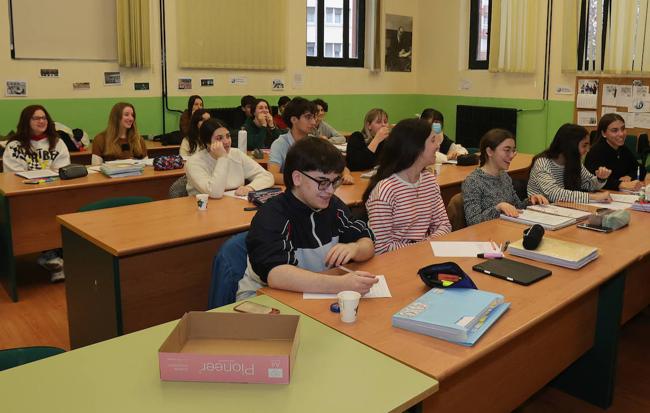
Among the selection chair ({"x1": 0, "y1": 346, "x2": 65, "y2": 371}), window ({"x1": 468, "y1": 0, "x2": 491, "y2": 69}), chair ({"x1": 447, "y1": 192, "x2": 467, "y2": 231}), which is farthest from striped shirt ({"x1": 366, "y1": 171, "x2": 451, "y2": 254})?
window ({"x1": 468, "y1": 0, "x2": 491, "y2": 69})

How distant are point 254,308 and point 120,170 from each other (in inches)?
110

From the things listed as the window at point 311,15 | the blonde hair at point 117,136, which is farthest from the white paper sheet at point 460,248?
the window at point 311,15

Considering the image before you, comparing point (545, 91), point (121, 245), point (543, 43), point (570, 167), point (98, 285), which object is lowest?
point (98, 285)

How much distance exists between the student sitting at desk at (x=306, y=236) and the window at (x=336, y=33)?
603 cm

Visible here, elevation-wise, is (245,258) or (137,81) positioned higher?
(137,81)

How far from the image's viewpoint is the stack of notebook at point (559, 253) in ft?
7.20

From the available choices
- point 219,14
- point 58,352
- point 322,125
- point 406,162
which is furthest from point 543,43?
point 58,352

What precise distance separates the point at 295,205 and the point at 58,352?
884 millimetres

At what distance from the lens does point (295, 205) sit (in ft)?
6.93

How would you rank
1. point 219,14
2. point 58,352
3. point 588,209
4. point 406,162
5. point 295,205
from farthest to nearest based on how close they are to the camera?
point 219,14, point 588,209, point 406,162, point 295,205, point 58,352

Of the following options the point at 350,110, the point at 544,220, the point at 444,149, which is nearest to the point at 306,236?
the point at 544,220

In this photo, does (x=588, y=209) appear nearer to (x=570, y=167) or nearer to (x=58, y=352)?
(x=570, y=167)

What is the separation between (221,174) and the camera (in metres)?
3.51

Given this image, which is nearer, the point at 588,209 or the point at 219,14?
the point at 588,209
